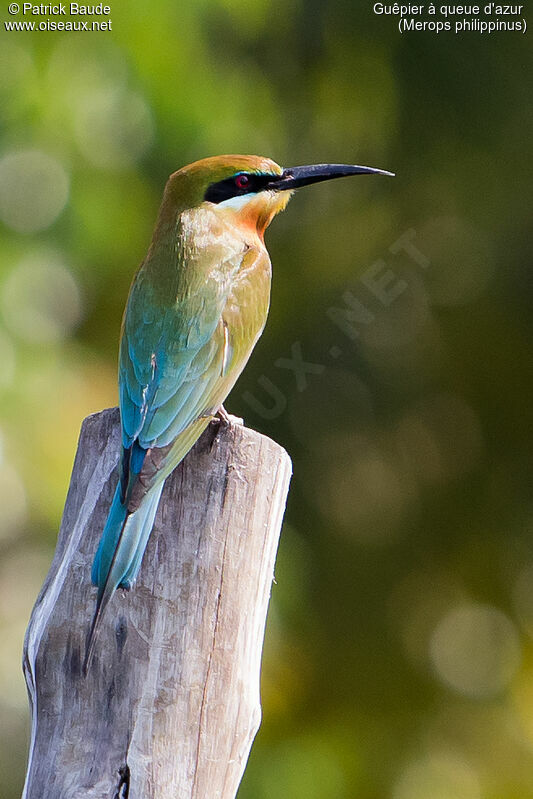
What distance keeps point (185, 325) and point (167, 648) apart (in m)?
0.98

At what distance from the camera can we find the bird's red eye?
3193 millimetres

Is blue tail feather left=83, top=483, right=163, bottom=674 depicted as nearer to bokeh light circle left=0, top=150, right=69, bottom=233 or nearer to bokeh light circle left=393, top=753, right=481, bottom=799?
bokeh light circle left=0, top=150, right=69, bottom=233

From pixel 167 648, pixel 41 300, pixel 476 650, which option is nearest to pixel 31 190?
pixel 41 300

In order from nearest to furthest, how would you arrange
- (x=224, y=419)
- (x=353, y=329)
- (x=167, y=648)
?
1. (x=167, y=648)
2. (x=224, y=419)
3. (x=353, y=329)

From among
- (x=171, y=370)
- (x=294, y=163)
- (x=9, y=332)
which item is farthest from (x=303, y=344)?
(x=171, y=370)

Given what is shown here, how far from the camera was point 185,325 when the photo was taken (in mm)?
2730

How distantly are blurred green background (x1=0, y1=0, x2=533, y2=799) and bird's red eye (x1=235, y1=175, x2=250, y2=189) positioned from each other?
5.03ft

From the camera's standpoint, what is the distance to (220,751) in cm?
197

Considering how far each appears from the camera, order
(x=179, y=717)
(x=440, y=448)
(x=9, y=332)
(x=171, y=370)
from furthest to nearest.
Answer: (x=440, y=448)
(x=9, y=332)
(x=171, y=370)
(x=179, y=717)

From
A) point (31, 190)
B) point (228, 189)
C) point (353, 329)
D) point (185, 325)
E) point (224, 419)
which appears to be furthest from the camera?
point (353, 329)

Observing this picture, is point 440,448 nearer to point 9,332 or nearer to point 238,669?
point 9,332

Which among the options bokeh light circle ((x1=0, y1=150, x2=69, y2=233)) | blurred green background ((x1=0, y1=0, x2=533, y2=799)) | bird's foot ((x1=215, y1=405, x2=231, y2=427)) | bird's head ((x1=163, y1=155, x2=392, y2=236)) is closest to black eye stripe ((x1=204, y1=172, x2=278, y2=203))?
bird's head ((x1=163, y1=155, x2=392, y2=236))

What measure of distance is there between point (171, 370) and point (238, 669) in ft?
2.76

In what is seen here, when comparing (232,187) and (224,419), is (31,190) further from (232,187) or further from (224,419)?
(224,419)
